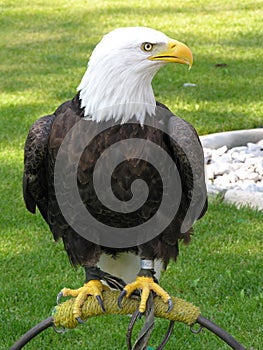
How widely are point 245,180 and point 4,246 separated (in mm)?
1849

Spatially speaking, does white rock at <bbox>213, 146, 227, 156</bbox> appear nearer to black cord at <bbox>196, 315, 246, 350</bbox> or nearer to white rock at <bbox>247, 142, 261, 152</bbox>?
white rock at <bbox>247, 142, 261, 152</bbox>

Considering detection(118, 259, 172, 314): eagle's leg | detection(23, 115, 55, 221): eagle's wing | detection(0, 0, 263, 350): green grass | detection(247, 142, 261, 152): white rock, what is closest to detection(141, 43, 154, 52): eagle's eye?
detection(23, 115, 55, 221): eagle's wing

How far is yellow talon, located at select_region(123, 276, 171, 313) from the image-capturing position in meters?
2.88

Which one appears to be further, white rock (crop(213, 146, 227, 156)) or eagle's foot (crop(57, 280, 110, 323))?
white rock (crop(213, 146, 227, 156))

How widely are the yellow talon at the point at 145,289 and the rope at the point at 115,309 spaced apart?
0.9 inches

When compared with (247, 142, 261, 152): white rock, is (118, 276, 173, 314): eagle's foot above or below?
above

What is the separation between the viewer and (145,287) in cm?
299

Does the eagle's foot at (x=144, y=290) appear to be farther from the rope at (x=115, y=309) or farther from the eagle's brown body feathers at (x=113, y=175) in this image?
the eagle's brown body feathers at (x=113, y=175)

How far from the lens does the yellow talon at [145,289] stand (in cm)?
288

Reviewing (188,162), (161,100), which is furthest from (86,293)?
(161,100)

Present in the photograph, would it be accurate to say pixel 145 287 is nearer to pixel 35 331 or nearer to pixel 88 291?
pixel 88 291

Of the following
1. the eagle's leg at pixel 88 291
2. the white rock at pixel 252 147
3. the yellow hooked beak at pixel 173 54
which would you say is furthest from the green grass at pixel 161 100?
the yellow hooked beak at pixel 173 54

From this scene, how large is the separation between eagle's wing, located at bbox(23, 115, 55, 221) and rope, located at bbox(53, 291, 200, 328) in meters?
0.61

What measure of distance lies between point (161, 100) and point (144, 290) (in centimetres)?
436
